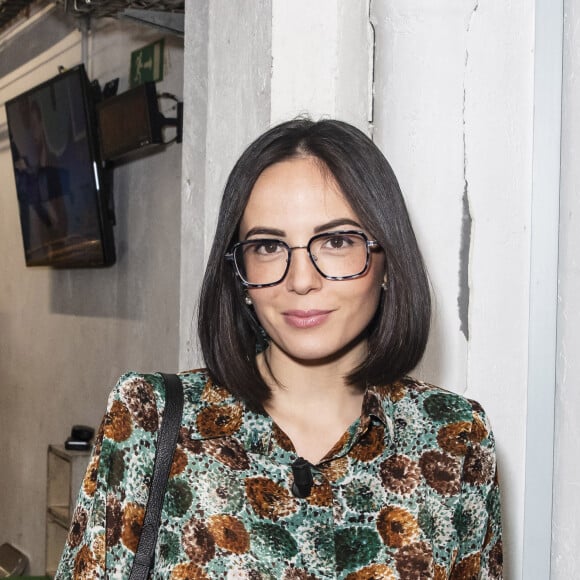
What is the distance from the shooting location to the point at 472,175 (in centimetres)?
175

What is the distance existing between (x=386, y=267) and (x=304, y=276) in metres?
0.16

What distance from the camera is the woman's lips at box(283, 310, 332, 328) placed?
121 centimetres

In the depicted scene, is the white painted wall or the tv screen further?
the tv screen

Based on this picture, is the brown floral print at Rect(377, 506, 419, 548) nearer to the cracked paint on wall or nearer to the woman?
the woman

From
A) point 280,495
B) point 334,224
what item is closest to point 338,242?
point 334,224

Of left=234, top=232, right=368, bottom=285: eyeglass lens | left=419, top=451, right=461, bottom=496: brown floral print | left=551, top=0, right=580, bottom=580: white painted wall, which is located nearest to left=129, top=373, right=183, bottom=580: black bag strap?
left=234, top=232, right=368, bottom=285: eyeglass lens

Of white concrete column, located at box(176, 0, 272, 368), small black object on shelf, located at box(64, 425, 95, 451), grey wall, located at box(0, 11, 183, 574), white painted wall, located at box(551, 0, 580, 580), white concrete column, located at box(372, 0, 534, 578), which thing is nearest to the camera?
white painted wall, located at box(551, 0, 580, 580)

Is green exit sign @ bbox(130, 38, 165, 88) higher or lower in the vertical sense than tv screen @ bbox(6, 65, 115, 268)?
higher

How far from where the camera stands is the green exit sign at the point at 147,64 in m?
3.35

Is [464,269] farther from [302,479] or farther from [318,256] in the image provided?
[302,479]

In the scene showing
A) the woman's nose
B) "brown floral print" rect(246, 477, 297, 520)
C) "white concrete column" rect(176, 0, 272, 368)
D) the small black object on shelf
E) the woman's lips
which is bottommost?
the small black object on shelf

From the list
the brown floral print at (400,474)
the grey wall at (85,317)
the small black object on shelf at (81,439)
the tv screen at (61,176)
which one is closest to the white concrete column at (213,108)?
the brown floral print at (400,474)

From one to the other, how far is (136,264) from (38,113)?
40.7 inches

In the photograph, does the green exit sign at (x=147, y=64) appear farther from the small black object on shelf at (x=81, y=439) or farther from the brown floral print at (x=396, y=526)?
the brown floral print at (x=396, y=526)
